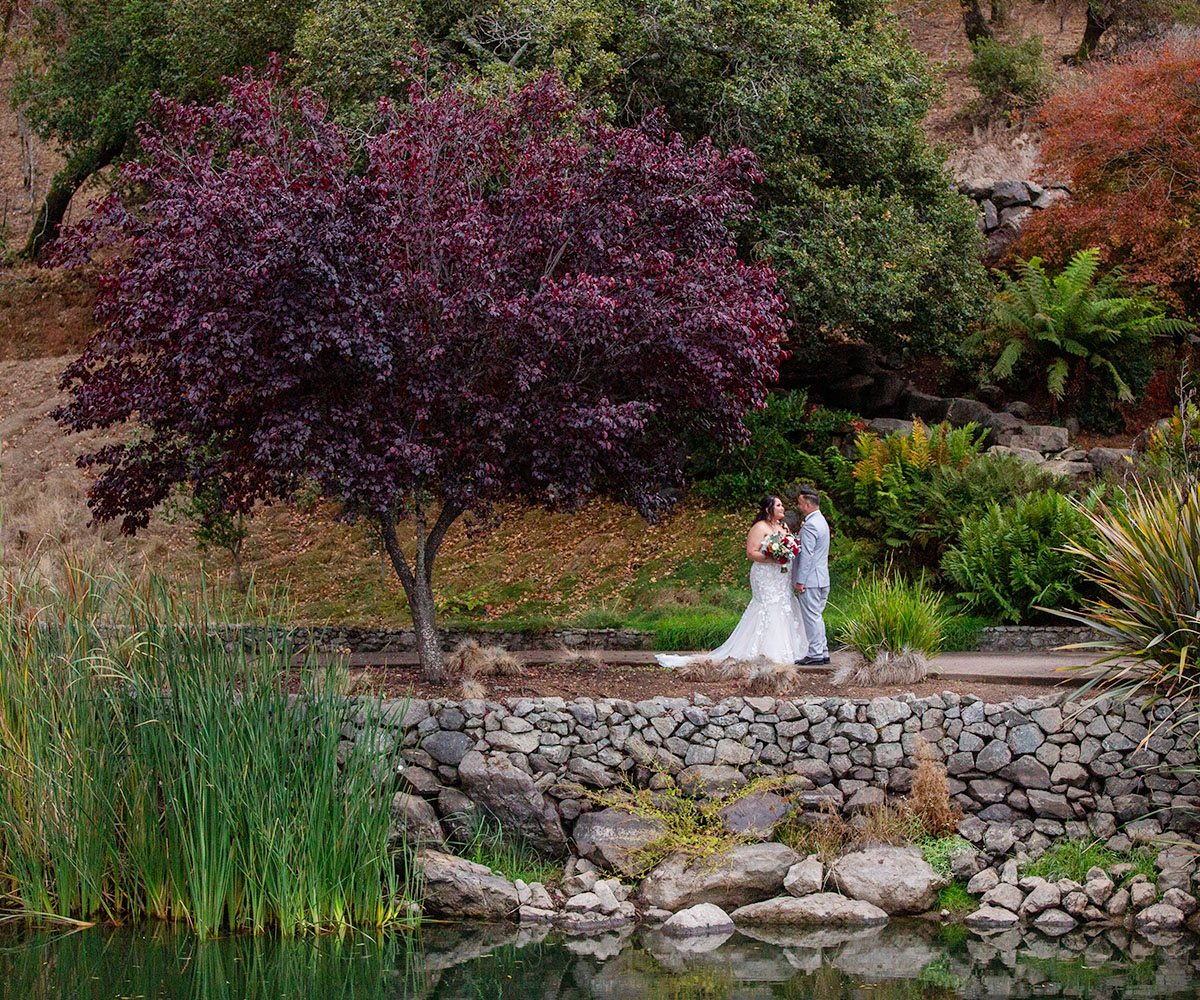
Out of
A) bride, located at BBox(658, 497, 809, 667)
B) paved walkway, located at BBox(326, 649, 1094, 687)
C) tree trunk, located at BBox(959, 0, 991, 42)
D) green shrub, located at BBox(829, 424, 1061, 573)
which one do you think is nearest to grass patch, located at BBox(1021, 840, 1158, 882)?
paved walkway, located at BBox(326, 649, 1094, 687)

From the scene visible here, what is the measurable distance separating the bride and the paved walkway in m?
0.35

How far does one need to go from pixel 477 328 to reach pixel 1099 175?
13307 mm

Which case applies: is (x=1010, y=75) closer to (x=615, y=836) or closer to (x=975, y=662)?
(x=975, y=662)

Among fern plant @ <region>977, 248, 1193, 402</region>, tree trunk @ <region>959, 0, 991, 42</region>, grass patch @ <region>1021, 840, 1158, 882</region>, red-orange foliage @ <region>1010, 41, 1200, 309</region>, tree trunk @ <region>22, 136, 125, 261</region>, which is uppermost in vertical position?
tree trunk @ <region>959, 0, 991, 42</region>

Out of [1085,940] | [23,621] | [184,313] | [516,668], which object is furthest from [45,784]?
[1085,940]

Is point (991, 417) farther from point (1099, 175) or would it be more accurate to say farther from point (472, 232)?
point (472, 232)

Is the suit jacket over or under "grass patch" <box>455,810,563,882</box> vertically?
over

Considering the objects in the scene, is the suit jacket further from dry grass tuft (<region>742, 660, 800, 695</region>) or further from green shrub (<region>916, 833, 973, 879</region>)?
green shrub (<region>916, 833, 973, 879</region>)

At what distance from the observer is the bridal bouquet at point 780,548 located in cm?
1237

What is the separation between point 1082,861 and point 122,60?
2220 cm

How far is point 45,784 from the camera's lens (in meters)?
8.35

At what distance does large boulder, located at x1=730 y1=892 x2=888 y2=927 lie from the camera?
9133 millimetres

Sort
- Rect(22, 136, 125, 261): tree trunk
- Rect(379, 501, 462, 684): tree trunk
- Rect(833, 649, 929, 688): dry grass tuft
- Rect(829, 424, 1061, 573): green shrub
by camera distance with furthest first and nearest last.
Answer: Rect(22, 136, 125, 261): tree trunk → Rect(829, 424, 1061, 573): green shrub → Rect(379, 501, 462, 684): tree trunk → Rect(833, 649, 929, 688): dry grass tuft

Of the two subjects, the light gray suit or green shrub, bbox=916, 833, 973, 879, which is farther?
the light gray suit
